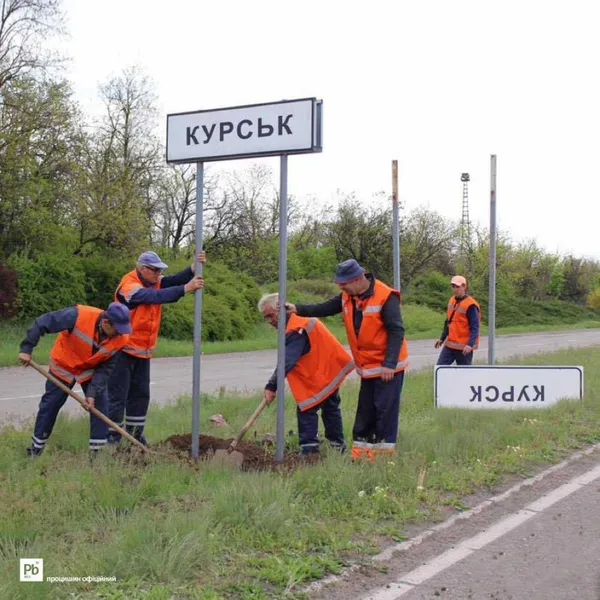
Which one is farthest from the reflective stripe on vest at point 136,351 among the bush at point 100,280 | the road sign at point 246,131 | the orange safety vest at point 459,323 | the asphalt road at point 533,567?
→ the bush at point 100,280

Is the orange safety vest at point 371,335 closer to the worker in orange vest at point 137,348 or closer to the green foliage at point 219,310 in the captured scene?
the worker in orange vest at point 137,348

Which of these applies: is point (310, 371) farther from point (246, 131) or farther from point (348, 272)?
point (246, 131)

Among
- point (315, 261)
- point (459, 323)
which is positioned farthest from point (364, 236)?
point (459, 323)

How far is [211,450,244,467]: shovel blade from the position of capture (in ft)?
20.7

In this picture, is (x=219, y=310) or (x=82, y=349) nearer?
(x=82, y=349)

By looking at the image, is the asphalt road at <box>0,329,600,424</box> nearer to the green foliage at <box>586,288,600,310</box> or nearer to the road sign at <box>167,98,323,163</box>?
the road sign at <box>167,98,323,163</box>

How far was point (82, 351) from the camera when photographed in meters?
7.01

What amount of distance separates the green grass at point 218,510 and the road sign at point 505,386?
142 cm

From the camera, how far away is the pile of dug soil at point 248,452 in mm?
6426

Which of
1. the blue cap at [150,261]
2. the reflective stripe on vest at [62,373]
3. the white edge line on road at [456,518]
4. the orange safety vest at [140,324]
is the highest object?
the blue cap at [150,261]

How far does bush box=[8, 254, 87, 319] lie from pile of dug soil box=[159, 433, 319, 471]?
15134 mm

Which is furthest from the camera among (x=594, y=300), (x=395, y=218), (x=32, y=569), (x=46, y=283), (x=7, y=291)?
(x=594, y=300)

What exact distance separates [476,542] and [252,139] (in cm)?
336

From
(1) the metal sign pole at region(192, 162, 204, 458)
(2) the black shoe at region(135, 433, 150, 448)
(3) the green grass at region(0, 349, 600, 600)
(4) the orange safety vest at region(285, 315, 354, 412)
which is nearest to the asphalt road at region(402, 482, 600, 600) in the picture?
Answer: (3) the green grass at region(0, 349, 600, 600)
